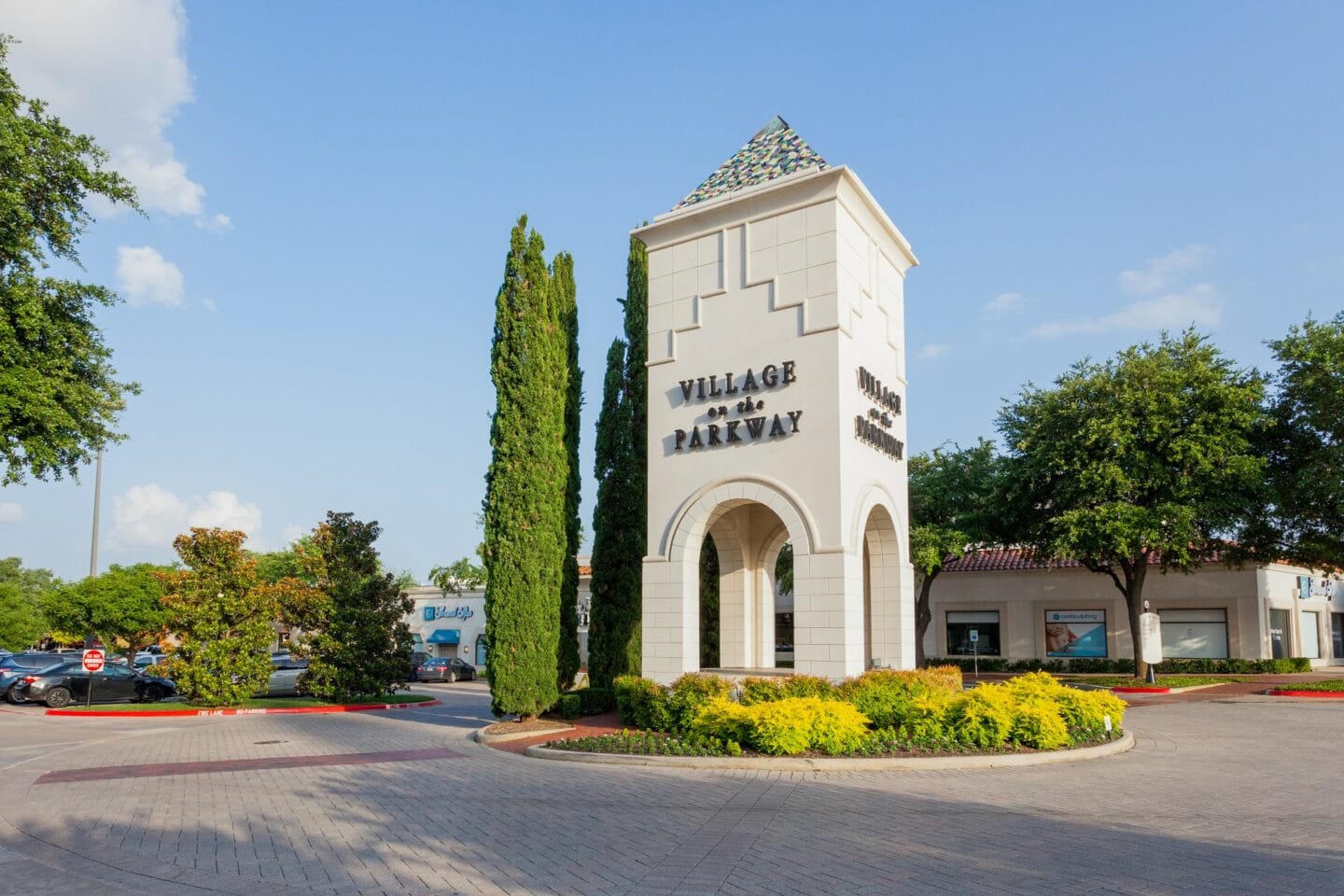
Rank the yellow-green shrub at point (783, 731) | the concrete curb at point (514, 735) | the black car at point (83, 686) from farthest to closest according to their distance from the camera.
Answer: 1. the black car at point (83, 686)
2. the concrete curb at point (514, 735)
3. the yellow-green shrub at point (783, 731)

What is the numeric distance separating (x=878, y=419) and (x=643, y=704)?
23.5ft

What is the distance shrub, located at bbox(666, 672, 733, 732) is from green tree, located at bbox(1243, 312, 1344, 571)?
796 inches

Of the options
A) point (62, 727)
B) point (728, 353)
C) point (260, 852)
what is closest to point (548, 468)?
point (728, 353)

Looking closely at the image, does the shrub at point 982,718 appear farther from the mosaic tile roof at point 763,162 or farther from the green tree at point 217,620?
the green tree at point 217,620

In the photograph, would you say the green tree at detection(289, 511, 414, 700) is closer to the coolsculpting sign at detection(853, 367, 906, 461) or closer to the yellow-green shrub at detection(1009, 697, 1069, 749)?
the coolsculpting sign at detection(853, 367, 906, 461)

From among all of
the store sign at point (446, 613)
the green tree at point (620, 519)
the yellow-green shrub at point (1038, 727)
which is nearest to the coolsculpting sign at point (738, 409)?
the green tree at point (620, 519)

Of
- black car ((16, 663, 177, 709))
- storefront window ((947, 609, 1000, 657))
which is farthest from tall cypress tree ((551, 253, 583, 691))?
storefront window ((947, 609, 1000, 657))

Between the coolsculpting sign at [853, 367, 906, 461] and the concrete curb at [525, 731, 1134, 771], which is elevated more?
the coolsculpting sign at [853, 367, 906, 461]

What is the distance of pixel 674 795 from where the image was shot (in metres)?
11.7

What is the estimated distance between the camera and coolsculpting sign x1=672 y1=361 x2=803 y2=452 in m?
17.9

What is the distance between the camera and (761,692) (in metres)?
15.8

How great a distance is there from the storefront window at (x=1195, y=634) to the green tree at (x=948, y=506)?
11.3 m

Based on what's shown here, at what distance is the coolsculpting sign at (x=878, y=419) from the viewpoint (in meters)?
18.2

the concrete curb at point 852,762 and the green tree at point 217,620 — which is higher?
the green tree at point 217,620
